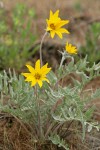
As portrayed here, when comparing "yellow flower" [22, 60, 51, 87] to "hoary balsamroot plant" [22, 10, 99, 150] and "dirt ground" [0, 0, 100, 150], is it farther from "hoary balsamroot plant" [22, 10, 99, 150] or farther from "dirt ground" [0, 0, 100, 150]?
"dirt ground" [0, 0, 100, 150]

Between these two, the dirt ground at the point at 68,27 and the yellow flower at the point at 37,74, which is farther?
the dirt ground at the point at 68,27

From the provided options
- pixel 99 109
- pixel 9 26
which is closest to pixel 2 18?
pixel 9 26

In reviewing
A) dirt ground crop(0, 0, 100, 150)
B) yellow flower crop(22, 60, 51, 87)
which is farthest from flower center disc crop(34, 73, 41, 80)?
dirt ground crop(0, 0, 100, 150)

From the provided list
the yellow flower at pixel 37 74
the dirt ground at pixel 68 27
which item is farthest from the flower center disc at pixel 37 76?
the dirt ground at pixel 68 27

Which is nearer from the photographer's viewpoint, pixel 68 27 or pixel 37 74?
pixel 37 74

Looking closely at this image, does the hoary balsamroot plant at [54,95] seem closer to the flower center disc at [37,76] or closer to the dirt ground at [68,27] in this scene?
the flower center disc at [37,76]

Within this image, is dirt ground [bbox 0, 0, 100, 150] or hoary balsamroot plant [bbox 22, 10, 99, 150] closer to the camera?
hoary balsamroot plant [bbox 22, 10, 99, 150]

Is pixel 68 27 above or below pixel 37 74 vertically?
above

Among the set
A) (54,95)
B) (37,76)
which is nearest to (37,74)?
(37,76)

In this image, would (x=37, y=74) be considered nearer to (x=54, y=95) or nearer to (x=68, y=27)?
(x=54, y=95)
